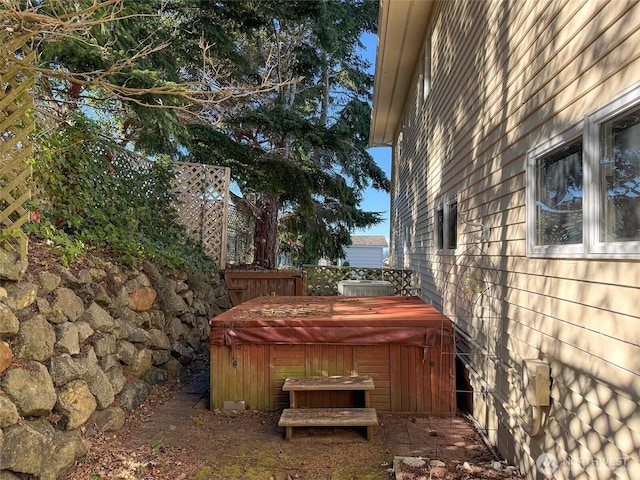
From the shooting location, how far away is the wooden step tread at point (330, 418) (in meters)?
3.46

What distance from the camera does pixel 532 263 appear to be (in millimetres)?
2818

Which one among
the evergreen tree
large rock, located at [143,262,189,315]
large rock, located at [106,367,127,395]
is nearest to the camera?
large rock, located at [106,367,127,395]

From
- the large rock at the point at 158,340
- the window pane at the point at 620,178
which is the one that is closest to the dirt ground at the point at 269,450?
the large rock at the point at 158,340

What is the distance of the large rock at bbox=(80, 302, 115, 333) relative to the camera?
3818 millimetres

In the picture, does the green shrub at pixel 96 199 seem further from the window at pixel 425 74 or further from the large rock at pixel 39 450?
the window at pixel 425 74

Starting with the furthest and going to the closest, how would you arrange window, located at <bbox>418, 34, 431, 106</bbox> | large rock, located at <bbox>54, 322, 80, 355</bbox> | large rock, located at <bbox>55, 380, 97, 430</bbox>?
Answer: window, located at <bbox>418, 34, 431, 106</bbox>, large rock, located at <bbox>54, 322, 80, 355</bbox>, large rock, located at <bbox>55, 380, 97, 430</bbox>

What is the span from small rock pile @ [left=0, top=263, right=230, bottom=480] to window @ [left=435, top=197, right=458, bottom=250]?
3.77m

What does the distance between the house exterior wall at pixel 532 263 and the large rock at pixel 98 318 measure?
3460 mm

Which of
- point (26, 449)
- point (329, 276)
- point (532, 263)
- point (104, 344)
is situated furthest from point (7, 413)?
point (329, 276)

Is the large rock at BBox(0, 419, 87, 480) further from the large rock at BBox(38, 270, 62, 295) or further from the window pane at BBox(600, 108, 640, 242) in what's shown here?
the window pane at BBox(600, 108, 640, 242)

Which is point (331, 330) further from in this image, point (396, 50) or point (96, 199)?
point (396, 50)

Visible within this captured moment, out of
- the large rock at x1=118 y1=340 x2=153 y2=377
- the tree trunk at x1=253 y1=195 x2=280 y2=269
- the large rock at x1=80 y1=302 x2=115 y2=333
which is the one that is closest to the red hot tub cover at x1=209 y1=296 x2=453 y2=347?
the large rock at x1=118 y1=340 x2=153 y2=377

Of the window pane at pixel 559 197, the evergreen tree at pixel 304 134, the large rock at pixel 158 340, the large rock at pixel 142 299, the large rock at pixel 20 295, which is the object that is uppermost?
the evergreen tree at pixel 304 134

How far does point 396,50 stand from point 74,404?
776 cm
